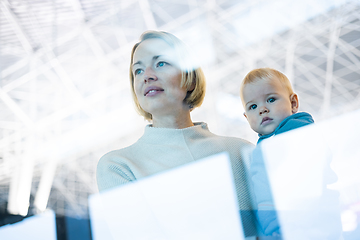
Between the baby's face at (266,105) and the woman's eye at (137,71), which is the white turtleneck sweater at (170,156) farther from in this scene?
the woman's eye at (137,71)

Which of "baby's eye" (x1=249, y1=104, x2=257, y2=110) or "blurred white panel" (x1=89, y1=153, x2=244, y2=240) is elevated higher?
"baby's eye" (x1=249, y1=104, x2=257, y2=110)

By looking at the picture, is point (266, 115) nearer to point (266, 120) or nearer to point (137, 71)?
point (266, 120)

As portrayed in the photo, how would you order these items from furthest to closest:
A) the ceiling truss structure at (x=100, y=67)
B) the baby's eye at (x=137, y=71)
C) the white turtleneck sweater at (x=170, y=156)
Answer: the ceiling truss structure at (x=100, y=67), the baby's eye at (x=137, y=71), the white turtleneck sweater at (x=170, y=156)

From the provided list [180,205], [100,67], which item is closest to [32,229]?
[180,205]

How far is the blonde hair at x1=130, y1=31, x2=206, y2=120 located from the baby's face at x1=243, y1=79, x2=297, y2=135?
1.24 feet

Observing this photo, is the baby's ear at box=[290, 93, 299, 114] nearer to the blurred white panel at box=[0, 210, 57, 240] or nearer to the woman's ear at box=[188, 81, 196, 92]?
the woman's ear at box=[188, 81, 196, 92]

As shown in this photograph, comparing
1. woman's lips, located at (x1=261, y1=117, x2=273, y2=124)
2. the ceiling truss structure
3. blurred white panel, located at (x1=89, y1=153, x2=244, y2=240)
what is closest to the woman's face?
blurred white panel, located at (x1=89, y1=153, x2=244, y2=240)

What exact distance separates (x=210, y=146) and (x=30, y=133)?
30.6 ft

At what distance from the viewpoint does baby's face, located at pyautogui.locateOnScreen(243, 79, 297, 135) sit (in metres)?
1.83

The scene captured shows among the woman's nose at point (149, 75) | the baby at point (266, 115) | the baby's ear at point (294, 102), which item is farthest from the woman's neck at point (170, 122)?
the baby's ear at point (294, 102)

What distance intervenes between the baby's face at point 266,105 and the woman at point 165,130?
0.21 meters

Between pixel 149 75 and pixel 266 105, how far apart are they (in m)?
0.74

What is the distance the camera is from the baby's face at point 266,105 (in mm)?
1827

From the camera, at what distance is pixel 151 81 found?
6.24 feet
